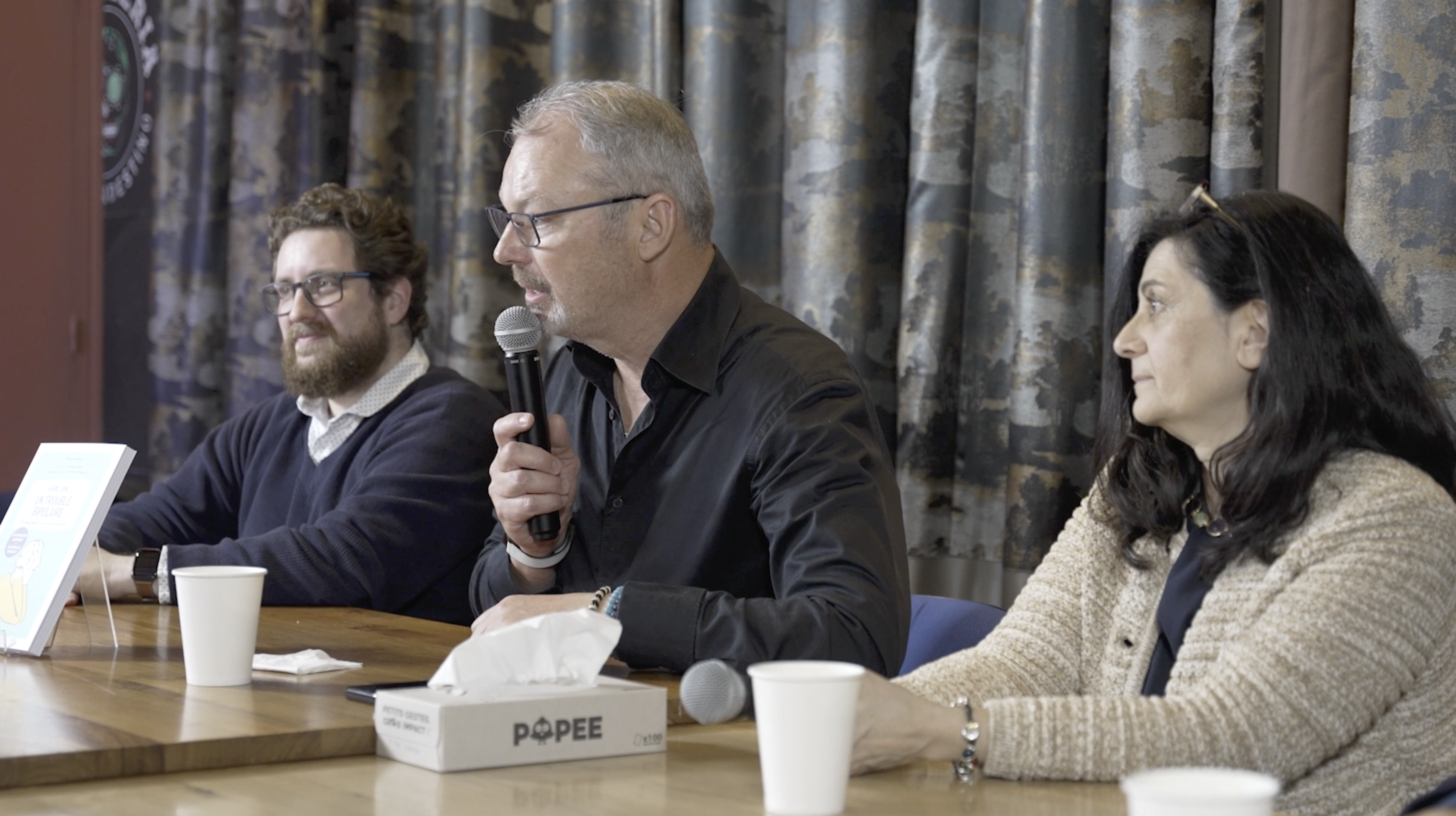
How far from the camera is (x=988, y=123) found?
8.33 ft

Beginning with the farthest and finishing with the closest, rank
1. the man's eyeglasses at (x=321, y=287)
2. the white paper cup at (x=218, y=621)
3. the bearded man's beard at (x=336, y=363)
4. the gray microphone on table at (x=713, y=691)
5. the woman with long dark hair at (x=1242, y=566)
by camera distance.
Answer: the man's eyeglasses at (x=321, y=287), the bearded man's beard at (x=336, y=363), the white paper cup at (x=218, y=621), the woman with long dark hair at (x=1242, y=566), the gray microphone on table at (x=713, y=691)

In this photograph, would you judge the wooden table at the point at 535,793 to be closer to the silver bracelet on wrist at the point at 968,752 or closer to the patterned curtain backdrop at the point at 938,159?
the silver bracelet on wrist at the point at 968,752

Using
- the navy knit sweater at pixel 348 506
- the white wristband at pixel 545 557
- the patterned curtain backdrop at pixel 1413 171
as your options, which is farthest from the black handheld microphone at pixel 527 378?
the patterned curtain backdrop at pixel 1413 171

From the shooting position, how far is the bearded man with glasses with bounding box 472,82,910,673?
1.61m

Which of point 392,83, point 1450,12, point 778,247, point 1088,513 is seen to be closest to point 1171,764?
point 1088,513

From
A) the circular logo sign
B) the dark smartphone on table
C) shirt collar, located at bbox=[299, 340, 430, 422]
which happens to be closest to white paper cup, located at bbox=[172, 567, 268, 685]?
the dark smartphone on table

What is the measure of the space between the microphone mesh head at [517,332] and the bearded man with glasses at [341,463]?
2.05 feet

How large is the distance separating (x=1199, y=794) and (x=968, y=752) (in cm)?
43

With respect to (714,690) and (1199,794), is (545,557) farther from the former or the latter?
(1199,794)

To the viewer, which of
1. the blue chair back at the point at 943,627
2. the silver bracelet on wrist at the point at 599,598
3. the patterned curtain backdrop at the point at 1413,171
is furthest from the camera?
the patterned curtain backdrop at the point at 1413,171

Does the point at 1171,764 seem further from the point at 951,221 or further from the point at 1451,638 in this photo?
the point at 951,221

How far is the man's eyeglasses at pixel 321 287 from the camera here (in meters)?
2.84

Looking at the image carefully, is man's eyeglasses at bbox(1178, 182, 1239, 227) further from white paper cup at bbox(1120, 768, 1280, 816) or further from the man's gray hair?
white paper cup at bbox(1120, 768, 1280, 816)

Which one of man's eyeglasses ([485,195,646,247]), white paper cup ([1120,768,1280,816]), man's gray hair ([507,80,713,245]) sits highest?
man's gray hair ([507,80,713,245])
